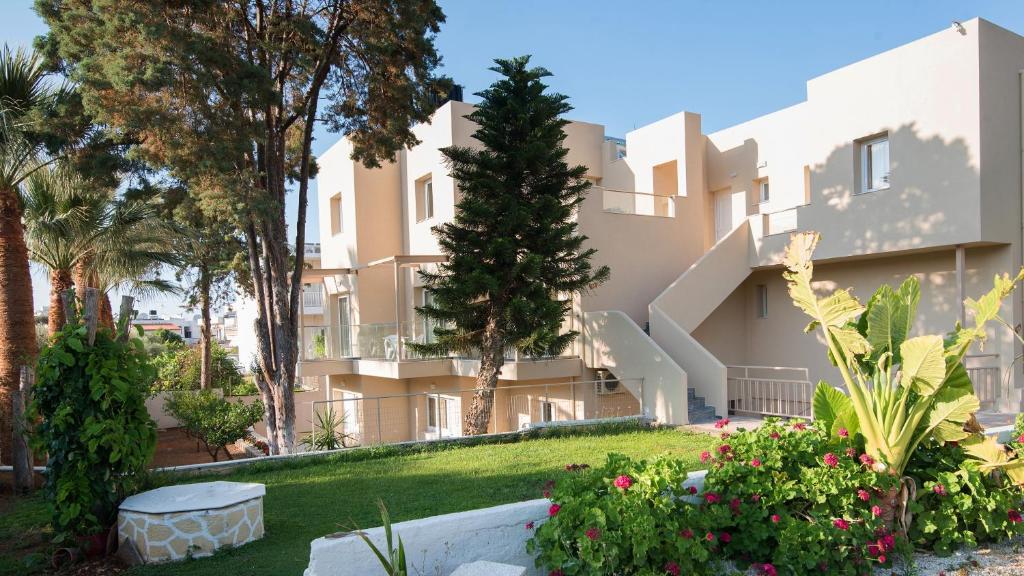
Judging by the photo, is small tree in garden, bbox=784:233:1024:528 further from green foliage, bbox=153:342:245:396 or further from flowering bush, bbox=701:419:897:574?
green foliage, bbox=153:342:245:396

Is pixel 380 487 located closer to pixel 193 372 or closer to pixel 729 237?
pixel 729 237

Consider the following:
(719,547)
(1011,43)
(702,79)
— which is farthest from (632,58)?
(719,547)

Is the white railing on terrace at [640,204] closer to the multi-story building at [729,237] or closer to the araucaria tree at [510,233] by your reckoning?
the multi-story building at [729,237]

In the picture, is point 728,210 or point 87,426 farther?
point 728,210

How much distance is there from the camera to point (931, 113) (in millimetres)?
13781

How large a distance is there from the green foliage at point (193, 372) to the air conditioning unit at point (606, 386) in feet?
54.6

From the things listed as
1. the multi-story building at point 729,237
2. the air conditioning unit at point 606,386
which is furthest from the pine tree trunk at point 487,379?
the air conditioning unit at point 606,386

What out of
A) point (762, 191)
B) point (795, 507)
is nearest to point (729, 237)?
point (762, 191)

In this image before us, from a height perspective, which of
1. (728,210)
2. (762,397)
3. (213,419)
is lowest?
(213,419)

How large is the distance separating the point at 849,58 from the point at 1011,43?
2.99 meters

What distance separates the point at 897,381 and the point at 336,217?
2065 centimetres

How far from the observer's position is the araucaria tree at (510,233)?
45.0 feet

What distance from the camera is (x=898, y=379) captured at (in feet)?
22.8

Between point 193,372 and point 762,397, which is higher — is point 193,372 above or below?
below
